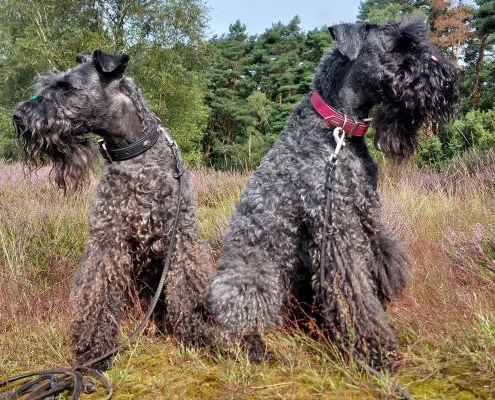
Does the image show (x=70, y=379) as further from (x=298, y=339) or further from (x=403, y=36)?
(x=403, y=36)

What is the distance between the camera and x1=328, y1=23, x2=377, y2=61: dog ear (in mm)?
2871

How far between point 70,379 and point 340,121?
2317mm

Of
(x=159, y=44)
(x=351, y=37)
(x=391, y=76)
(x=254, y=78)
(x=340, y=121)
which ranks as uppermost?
(x=254, y=78)

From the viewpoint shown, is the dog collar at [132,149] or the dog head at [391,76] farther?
the dog collar at [132,149]

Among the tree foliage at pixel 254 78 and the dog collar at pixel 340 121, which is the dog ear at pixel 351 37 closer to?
the dog collar at pixel 340 121

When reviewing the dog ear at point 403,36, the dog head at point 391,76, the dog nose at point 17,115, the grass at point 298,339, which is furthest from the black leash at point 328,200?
the dog nose at point 17,115

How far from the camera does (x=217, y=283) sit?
3.14 m

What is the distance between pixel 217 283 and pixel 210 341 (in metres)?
0.44

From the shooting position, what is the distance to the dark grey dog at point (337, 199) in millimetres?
2826

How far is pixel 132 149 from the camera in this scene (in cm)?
331

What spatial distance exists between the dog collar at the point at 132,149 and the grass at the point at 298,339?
1260 mm

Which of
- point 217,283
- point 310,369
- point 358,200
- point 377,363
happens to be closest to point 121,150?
point 217,283

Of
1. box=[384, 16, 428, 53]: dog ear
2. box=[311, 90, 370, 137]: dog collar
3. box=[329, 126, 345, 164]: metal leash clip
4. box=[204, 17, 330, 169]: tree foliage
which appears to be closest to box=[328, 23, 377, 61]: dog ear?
box=[384, 16, 428, 53]: dog ear

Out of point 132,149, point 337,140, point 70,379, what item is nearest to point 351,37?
point 337,140
